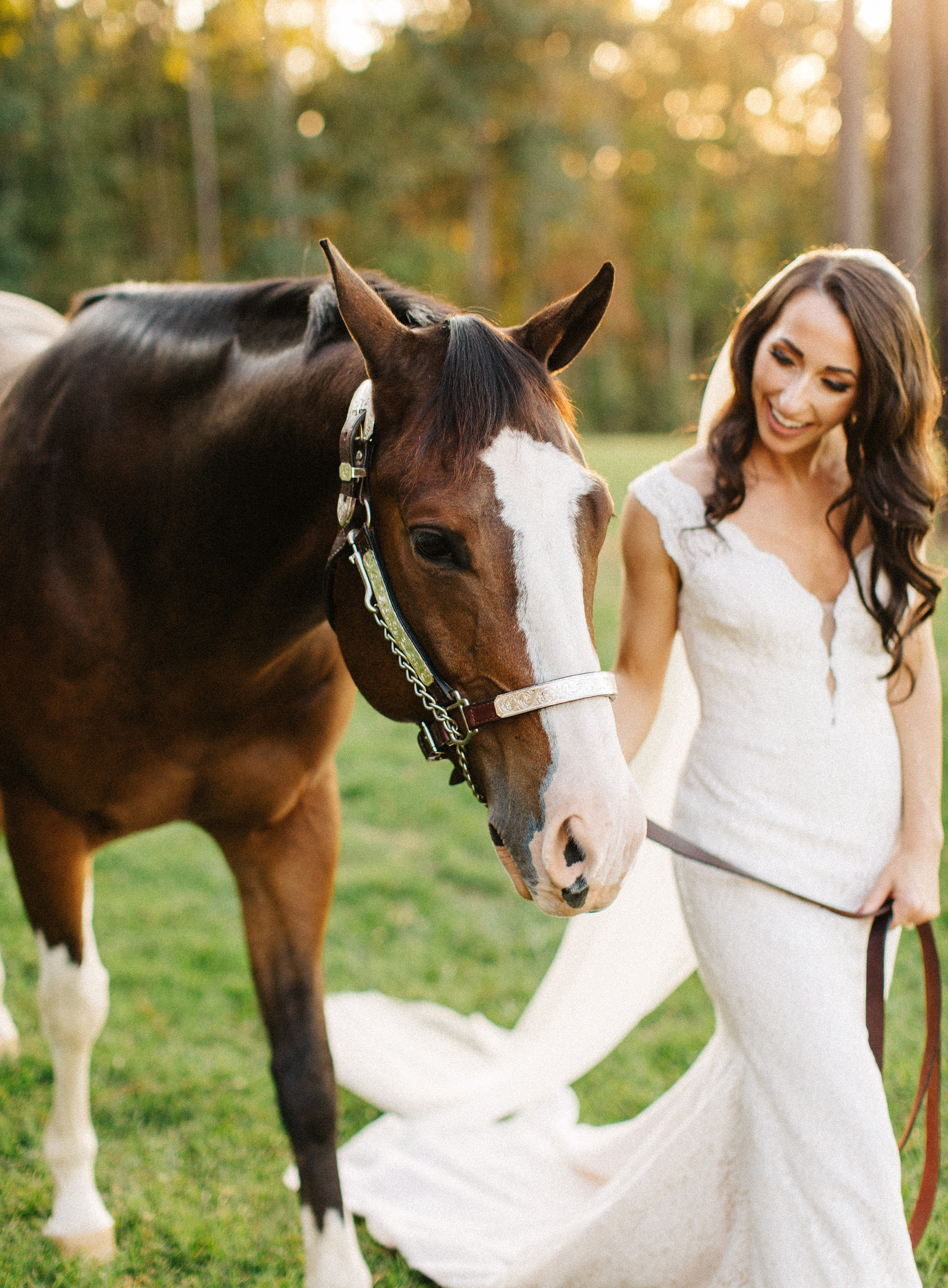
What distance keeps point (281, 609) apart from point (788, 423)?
1.13m

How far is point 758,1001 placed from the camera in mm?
2096

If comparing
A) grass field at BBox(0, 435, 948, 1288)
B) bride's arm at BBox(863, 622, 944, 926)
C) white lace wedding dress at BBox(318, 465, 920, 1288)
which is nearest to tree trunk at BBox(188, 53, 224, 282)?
grass field at BBox(0, 435, 948, 1288)

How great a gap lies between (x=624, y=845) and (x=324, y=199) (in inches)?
1034

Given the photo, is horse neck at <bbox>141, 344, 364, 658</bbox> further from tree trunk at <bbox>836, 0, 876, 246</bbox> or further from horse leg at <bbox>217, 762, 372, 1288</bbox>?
tree trunk at <bbox>836, 0, 876, 246</bbox>

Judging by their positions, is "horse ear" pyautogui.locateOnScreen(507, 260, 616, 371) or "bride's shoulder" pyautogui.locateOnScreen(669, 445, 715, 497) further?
"bride's shoulder" pyautogui.locateOnScreen(669, 445, 715, 497)

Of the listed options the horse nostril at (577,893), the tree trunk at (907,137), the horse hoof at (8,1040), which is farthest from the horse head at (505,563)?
the tree trunk at (907,137)

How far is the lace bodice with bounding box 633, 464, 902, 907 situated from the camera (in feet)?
7.14

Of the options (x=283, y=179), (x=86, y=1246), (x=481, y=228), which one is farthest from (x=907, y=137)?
(x=481, y=228)

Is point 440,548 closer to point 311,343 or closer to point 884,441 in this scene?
point 311,343

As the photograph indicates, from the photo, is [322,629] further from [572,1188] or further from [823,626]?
[572,1188]

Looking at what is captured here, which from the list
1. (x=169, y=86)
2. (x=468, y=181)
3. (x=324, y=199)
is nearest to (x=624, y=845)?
(x=324, y=199)

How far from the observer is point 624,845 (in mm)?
1452

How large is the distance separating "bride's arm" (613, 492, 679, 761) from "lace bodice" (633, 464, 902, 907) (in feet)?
→ 0.23

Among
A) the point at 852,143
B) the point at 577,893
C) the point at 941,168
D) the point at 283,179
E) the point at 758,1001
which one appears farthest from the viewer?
the point at 283,179
